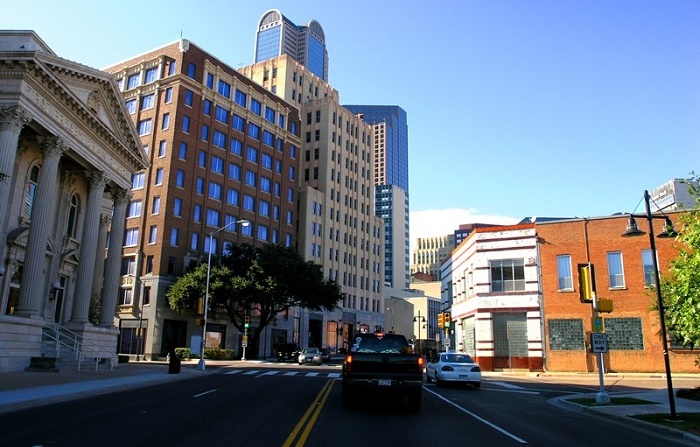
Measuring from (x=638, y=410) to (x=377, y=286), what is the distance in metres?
85.6

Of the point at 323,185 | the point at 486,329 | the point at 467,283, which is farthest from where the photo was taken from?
the point at 323,185

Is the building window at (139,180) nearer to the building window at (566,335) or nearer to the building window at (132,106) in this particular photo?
the building window at (132,106)

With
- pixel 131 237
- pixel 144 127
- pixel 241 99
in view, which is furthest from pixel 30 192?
pixel 241 99

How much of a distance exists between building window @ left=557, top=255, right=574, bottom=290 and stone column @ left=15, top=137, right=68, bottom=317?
107ft

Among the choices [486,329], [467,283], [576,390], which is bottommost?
[576,390]

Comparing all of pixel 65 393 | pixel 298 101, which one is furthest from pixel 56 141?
pixel 298 101

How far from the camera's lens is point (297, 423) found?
11469mm

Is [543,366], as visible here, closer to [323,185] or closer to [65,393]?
[65,393]

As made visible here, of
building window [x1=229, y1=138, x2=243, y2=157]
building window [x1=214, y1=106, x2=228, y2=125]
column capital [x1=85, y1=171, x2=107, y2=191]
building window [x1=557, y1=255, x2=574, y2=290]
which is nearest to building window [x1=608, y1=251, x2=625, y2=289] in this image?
building window [x1=557, y1=255, x2=574, y2=290]

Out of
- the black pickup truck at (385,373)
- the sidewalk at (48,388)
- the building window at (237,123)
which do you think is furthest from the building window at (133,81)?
the black pickup truck at (385,373)

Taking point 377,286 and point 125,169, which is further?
point 377,286

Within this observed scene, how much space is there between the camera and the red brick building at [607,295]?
34438 mm

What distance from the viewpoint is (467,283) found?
142 feet

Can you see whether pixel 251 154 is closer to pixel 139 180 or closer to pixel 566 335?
pixel 139 180
